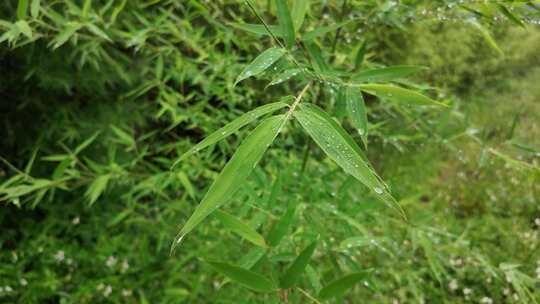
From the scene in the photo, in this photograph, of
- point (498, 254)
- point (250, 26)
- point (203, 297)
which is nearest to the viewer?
point (250, 26)

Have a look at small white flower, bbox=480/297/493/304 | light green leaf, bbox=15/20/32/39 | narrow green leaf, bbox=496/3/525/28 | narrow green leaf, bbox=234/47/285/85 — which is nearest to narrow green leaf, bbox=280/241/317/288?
narrow green leaf, bbox=234/47/285/85

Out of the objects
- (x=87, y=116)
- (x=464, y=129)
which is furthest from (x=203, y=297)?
(x=464, y=129)

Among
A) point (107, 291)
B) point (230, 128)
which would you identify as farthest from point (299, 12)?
point (107, 291)

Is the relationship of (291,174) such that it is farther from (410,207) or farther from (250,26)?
(410,207)

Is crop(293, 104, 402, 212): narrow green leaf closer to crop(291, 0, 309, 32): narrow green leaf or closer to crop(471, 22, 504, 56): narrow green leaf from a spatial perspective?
crop(291, 0, 309, 32): narrow green leaf

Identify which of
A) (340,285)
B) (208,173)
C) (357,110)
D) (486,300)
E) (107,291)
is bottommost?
(486,300)

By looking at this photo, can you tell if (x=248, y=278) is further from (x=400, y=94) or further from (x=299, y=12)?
(x=299, y=12)
